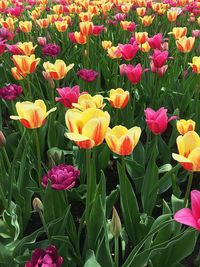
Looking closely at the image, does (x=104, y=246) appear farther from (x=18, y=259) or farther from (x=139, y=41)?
(x=139, y=41)

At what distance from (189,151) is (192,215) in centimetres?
26

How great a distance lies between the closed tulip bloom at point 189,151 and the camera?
109 cm

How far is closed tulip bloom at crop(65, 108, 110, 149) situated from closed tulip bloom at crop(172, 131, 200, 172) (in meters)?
0.23

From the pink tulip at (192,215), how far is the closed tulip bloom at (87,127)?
33cm

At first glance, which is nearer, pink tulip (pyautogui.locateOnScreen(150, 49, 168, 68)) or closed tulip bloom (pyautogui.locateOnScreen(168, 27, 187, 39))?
pink tulip (pyautogui.locateOnScreen(150, 49, 168, 68))

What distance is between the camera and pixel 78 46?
3824mm

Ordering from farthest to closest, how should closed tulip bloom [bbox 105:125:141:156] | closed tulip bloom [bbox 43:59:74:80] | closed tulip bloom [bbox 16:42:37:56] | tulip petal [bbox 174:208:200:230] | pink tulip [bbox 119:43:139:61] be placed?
closed tulip bloom [bbox 16:42:37:56], pink tulip [bbox 119:43:139:61], closed tulip bloom [bbox 43:59:74:80], closed tulip bloom [bbox 105:125:141:156], tulip petal [bbox 174:208:200:230]

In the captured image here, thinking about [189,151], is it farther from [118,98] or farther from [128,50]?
[128,50]

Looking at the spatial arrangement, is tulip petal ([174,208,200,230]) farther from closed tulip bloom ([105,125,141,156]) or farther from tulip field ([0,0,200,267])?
closed tulip bloom ([105,125,141,156])

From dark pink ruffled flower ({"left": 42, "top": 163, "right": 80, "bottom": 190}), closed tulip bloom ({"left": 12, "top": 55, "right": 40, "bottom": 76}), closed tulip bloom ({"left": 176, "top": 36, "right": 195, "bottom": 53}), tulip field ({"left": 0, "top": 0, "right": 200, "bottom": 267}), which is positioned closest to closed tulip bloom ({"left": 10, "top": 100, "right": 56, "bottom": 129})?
tulip field ({"left": 0, "top": 0, "right": 200, "bottom": 267})

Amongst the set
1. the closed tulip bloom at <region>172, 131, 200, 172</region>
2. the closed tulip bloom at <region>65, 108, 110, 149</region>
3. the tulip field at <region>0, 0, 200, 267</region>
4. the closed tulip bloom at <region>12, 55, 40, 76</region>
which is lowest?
the tulip field at <region>0, 0, 200, 267</region>

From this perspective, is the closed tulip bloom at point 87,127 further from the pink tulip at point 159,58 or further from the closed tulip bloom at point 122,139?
the pink tulip at point 159,58

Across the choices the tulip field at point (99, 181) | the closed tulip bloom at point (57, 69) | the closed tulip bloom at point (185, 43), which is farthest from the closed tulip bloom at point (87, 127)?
the closed tulip bloom at point (185, 43)

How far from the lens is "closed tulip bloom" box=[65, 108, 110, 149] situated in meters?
1.10
